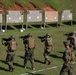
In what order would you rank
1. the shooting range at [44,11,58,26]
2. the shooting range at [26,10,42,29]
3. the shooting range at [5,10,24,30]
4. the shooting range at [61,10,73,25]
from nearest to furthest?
the shooting range at [5,10,24,30], the shooting range at [26,10,42,29], the shooting range at [44,11,58,26], the shooting range at [61,10,73,25]

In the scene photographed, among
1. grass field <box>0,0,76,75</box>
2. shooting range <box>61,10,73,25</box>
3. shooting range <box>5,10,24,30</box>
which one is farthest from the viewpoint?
shooting range <box>61,10,73,25</box>

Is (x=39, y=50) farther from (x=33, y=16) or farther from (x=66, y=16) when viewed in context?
(x=66, y=16)

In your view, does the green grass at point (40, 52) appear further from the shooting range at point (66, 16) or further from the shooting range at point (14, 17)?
the shooting range at point (66, 16)

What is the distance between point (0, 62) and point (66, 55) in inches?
277

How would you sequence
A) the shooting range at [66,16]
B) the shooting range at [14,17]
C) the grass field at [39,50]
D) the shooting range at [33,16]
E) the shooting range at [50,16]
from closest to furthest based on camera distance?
the grass field at [39,50] → the shooting range at [14,17] → the shooting range at [33,16] → the shooting range at [50,16] → the shooting range at [66,16]

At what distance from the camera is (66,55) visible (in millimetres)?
20938

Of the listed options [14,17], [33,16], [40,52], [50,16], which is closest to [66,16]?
[50,16]

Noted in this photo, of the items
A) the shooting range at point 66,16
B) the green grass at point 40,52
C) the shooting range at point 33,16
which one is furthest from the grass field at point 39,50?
the shooting range at point 33,16

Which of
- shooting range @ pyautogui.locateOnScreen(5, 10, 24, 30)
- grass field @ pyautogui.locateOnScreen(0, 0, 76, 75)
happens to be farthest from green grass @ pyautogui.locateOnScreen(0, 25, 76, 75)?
shooting range @ pyautogui.locateOnScreen(5, 10, 24, 30)

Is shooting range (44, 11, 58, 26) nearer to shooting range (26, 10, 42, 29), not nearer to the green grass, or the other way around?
the green grass

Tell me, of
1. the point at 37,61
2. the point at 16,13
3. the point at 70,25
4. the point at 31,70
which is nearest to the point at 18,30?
the point at 16,13

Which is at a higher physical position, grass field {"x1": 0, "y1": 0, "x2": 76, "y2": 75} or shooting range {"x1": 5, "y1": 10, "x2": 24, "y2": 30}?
shooting range {"x1": 5, "y1": 10, "x2": 24, "y2": 30}

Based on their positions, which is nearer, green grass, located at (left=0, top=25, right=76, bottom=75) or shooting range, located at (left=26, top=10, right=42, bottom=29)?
green grass, located at (left=0, top=25, right=76, bottom=75)

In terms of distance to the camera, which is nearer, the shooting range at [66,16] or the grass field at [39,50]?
the grass field at [39,50]
